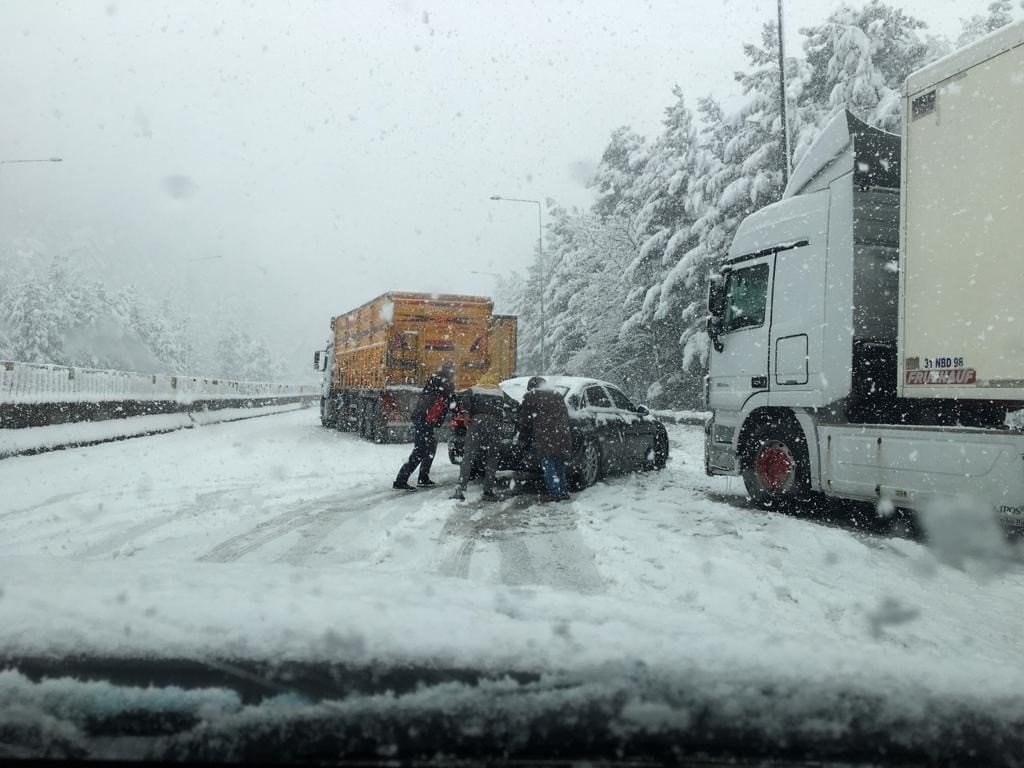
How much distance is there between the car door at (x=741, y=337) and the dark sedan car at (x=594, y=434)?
6.39 ft

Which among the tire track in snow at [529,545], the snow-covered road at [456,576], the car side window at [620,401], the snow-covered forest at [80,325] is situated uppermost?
the snow-covered forest at [80,325]

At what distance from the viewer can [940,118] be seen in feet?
21.3

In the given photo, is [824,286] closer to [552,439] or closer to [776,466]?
[776,466]

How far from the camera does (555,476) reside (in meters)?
10.1

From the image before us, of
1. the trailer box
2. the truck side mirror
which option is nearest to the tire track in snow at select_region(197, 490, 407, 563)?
the truck side mirror

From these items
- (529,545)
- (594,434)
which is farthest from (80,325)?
(529,545)

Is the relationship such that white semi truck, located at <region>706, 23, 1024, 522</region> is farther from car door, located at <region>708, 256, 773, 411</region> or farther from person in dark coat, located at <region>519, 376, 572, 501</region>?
person in dark coat, located at <region>519, 376, 572, 501</region>

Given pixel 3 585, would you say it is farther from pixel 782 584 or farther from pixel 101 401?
pixel 101 401

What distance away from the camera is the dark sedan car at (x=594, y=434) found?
11.0 meters

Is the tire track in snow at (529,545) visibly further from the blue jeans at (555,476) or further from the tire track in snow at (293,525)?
the tire track in snow at (293,525)

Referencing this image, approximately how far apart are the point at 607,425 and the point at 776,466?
10.8 feet

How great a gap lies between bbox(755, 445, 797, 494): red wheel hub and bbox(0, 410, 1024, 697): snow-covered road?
1.25ft

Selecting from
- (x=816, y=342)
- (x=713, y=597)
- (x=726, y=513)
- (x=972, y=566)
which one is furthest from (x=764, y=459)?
(x=713, y=597)

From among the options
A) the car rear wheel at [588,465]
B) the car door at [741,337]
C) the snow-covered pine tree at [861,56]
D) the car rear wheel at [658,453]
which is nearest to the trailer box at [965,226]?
the car door at [741,337]
